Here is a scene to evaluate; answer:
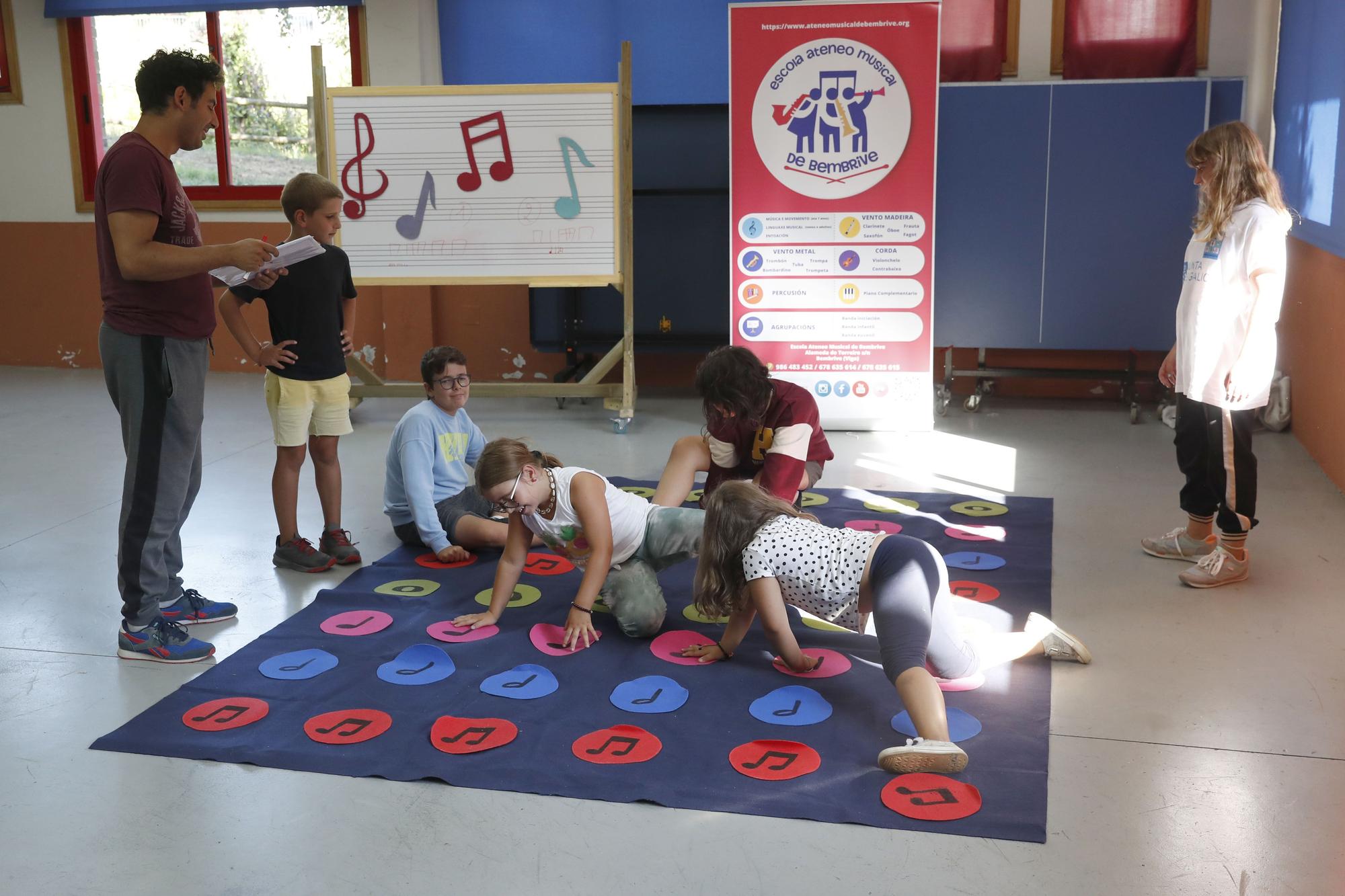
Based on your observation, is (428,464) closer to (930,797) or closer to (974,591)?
(974,591)

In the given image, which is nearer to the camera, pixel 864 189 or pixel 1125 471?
pixel 1125 471

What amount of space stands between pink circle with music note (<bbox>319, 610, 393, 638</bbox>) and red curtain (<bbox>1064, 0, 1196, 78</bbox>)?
4368 millimetres

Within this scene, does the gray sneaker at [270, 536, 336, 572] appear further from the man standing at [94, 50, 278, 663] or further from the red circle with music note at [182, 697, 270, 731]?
the red circle with music note at [182, 697, 270, 731]

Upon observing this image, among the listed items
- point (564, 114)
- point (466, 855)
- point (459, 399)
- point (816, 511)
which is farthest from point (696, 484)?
point (466, 855)

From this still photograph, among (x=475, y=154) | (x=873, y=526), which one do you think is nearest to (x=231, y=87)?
(x=475, y=154)

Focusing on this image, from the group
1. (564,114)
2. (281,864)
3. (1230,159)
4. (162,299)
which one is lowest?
(281,864)

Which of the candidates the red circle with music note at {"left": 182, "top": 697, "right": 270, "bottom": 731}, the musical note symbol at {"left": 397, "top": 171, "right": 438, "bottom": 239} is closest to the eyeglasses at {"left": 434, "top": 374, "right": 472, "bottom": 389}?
the red circle with music note at {"left": 182, "top": 697, "right": 270, "bottom": 731}

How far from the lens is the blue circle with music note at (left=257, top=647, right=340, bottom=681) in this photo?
2.63 meters

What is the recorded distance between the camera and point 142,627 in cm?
277

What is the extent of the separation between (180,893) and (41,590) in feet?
5.73

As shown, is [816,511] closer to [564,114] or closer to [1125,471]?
[1125,471]

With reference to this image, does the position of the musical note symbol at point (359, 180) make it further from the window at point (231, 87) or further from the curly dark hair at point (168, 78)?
the curly dark hair at point (168, 78)

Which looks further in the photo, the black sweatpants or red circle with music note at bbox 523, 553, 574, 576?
red circle with music note at bbox 523, 553, 574, 576

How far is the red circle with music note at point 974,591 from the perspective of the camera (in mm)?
3054
